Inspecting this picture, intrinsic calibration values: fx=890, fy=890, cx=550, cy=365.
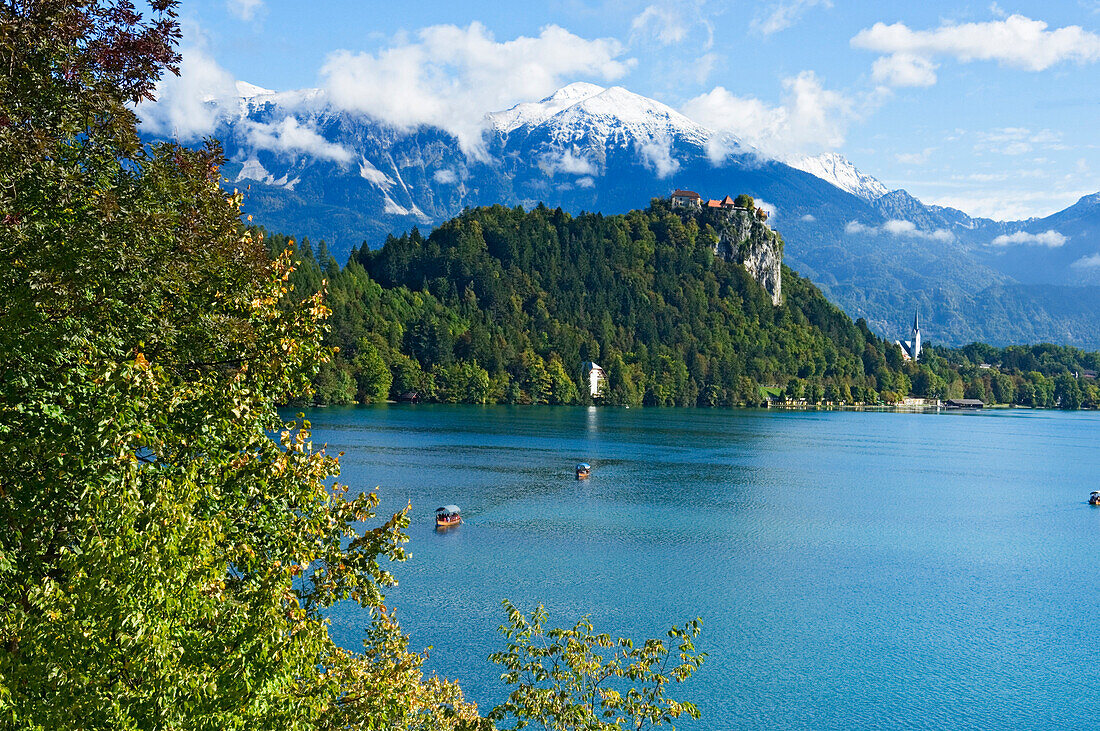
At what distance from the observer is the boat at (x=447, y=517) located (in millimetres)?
57375

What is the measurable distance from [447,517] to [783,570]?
21.3 meters

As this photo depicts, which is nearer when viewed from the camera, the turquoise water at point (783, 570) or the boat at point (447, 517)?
the turquoise water at point (783, 570)

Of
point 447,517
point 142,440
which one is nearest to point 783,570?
point 447,517

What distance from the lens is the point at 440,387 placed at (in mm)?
178250

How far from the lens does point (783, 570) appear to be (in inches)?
1994

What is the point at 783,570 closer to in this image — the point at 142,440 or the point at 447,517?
the point at 447,517

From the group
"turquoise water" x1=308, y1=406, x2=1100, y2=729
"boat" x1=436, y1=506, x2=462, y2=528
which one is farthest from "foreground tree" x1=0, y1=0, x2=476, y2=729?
"boat" x1=436, y1=506, x2=462, y2=528

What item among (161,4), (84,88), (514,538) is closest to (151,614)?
(84,88)

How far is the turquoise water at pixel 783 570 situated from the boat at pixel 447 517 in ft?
3.21

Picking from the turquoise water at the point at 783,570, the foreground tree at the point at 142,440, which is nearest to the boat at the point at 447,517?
the turquoise water at the point at 783,570

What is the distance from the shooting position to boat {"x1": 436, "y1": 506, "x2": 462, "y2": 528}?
57375 millimetres

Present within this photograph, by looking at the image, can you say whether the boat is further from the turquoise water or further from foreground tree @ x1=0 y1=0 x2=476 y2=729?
foreground tree @ x1=0 y1=0 x2=476 y2=729

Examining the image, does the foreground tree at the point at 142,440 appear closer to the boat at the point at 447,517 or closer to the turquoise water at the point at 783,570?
the turquoise water at the point at 783,570

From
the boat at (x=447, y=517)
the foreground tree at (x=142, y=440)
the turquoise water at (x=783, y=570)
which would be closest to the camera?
the foreground tree at (x=142, y=440)
